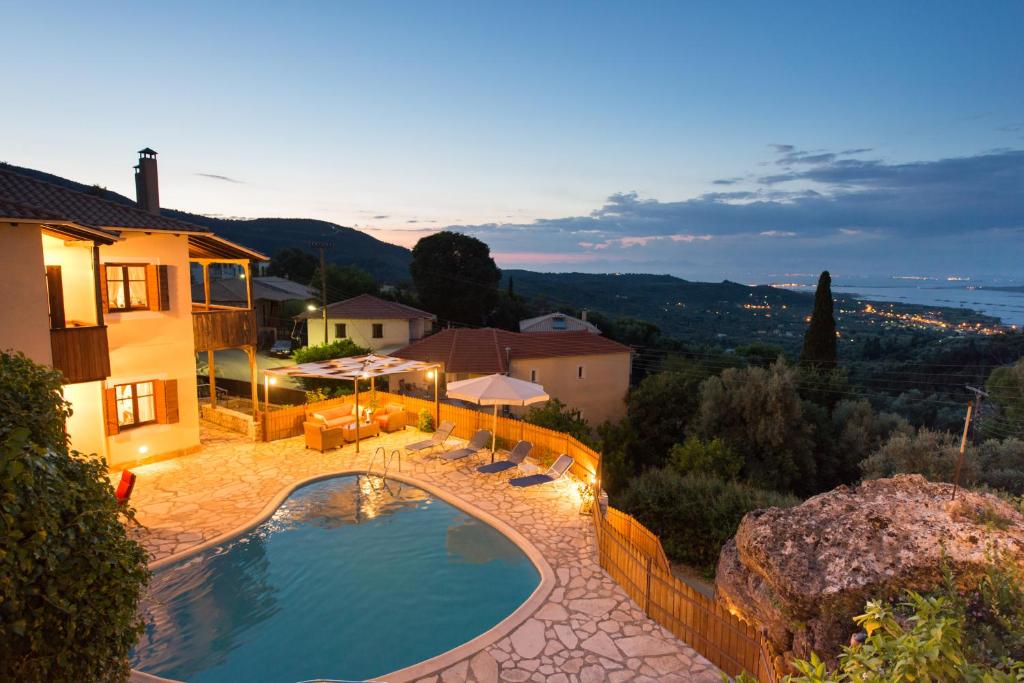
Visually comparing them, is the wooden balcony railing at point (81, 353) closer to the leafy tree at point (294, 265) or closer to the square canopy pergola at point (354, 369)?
the square canopy pergola at point (354, 369)

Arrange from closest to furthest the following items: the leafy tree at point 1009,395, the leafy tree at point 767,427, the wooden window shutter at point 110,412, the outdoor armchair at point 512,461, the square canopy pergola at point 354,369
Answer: the wooden window shutter at point 110,412 → the outdoor armchair at point 512,461 → the square canopy pergola at point 354,369 → the leafy tree at point 1009,395 → the leafy tree at point 767,427

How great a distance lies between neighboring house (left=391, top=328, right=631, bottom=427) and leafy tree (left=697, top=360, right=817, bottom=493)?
8.08 metres

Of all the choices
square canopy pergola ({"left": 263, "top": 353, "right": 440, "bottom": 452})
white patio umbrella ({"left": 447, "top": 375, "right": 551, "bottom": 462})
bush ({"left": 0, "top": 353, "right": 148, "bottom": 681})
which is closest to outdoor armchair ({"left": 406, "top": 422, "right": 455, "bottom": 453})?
square canopy pergola ({"left": 263, "top": 353, "right": 440, "bottom": 452})

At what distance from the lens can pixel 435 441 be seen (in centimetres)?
1647

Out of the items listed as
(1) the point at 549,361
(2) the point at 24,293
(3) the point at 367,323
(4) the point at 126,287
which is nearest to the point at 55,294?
(2) the point at 24,293

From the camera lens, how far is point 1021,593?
525 centimetres

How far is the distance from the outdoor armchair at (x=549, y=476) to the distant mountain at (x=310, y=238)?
3515 inches

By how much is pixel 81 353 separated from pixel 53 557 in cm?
1065

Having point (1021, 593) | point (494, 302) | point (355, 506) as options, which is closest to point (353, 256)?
point (494, 302)

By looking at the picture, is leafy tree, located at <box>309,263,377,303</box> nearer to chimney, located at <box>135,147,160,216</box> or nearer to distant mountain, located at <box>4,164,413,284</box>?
distant mountain, located at <box>4,164,413,284</box>

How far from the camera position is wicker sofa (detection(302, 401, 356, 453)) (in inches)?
648

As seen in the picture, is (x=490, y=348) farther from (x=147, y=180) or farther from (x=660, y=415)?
(x=147, y=180)

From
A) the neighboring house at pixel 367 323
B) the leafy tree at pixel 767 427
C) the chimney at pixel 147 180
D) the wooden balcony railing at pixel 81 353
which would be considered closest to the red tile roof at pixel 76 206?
the wooden balcony railing at pixel 81 353

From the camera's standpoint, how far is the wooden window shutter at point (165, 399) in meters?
15.3
